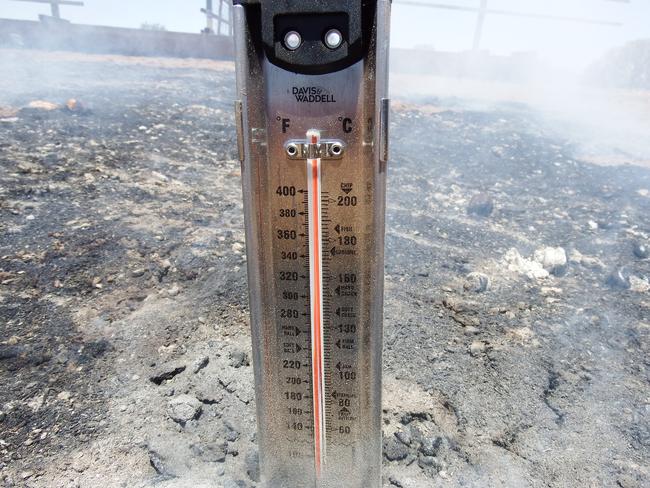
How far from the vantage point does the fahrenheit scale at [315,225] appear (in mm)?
1158

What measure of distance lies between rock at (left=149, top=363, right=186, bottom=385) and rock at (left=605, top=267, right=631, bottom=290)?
3.50 metres

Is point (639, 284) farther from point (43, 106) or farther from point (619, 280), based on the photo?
point (43, 106)

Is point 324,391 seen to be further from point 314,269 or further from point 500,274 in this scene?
point 500,274

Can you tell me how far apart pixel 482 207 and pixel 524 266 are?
4.98 feet

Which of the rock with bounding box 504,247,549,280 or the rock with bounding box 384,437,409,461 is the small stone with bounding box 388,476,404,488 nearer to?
the rock with bounding box 384,437,409,461

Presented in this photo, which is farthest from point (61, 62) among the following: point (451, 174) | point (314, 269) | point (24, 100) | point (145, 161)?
point (314, 269)

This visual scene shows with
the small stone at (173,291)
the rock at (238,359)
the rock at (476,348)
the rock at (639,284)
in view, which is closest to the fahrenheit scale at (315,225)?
the rock at (238,359)

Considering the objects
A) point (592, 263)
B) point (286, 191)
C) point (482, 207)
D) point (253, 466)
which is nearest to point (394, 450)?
point (253, 466)

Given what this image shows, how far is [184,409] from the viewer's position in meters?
2.34

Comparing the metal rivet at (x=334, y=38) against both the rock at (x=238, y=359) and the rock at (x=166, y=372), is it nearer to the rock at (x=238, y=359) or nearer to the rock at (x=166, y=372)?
the rock at (x=238, y=359)

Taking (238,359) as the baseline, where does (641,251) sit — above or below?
below

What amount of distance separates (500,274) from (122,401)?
3.13 meters

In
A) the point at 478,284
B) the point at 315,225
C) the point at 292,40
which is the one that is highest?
the point at 292,40

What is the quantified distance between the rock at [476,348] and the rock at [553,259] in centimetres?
152
